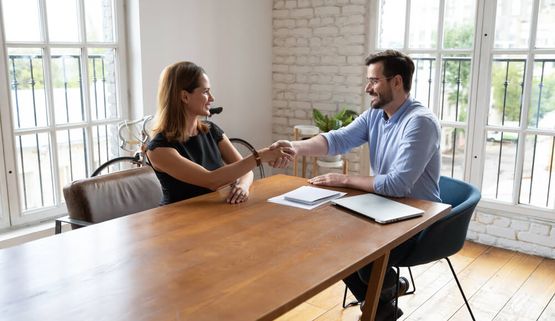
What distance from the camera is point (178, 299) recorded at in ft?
4.22

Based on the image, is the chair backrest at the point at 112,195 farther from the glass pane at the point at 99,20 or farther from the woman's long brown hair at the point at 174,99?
the glass pane at the point at 99,20

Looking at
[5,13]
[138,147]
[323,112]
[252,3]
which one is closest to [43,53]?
[5,13]

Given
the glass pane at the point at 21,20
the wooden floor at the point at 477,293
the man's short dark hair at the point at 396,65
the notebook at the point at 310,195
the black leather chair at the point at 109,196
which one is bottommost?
the wooden floor at the point at 477,293

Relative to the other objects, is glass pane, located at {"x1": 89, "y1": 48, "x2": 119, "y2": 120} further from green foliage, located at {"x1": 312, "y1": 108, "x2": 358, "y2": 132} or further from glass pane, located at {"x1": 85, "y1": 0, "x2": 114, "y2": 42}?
green foliage, located at {"x1": 312, "y1": 108, "x2": 358, "y2": 132}

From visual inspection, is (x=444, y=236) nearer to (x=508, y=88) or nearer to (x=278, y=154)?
(x=278, y=154)

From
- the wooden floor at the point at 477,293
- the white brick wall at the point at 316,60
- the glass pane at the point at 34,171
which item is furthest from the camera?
the white brick wall at the point at 316,60

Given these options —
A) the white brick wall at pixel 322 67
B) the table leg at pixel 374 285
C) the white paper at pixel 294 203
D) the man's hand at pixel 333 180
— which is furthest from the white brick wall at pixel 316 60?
the table leg at pixel 374 285

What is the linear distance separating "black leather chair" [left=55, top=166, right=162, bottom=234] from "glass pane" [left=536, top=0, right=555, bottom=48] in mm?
2680

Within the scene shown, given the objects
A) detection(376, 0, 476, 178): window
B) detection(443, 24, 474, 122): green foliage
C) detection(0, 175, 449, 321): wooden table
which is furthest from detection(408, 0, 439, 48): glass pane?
detection(0, 175, 449, 321): wooden table

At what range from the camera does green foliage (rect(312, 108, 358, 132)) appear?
403 centimetres

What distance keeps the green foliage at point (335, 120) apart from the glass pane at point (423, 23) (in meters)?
0.71

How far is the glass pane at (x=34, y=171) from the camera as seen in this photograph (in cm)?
324

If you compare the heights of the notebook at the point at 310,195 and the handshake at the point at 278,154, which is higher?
the handshake at the point at 278,154

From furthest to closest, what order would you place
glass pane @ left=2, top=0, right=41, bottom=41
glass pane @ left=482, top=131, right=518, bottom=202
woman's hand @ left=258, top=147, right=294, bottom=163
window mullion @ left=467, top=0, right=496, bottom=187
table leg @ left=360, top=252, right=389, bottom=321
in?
glass pane @ left=482, top=131, right=518, bottom=202
window mullion @ left=467, top=0, right=496, bottom=187
glass pane @ left=2, top=0, right=41, bottom=41
woman's hand @ left=258, top=147, right=294, bottom=163
table leg @ left=360, top=252, right=389, bottom=321
